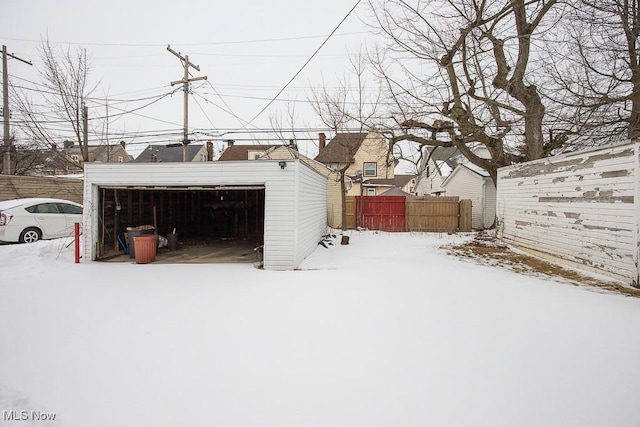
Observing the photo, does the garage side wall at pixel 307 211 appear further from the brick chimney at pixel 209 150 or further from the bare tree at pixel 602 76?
the brick chimney at pixel 209 150

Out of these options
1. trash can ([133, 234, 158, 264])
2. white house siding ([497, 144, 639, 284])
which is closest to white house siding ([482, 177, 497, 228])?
white house siding ([497, 144, 639, 284])

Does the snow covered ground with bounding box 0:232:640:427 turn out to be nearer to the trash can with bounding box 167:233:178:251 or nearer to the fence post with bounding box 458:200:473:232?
the trash can with bounding box 167:233:178:251

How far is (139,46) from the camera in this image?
14266 millimetres

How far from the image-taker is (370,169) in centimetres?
2514

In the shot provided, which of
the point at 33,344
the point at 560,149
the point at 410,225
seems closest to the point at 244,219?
the point at 410,225

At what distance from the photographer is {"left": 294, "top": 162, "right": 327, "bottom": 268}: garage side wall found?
7.44 meters

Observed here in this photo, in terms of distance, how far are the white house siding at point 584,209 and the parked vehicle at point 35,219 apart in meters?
15.2

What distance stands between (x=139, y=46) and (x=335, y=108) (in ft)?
32.8

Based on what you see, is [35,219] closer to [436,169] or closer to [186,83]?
[186,83]

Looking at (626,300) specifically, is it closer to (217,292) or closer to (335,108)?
(217,292)

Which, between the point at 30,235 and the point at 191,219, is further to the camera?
the point at 191,219

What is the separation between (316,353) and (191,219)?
12.3 meters

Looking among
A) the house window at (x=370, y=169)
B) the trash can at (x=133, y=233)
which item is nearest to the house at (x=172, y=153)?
the house window at (x=370, y=169)

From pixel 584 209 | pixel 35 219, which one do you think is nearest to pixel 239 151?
pixel 35 219
